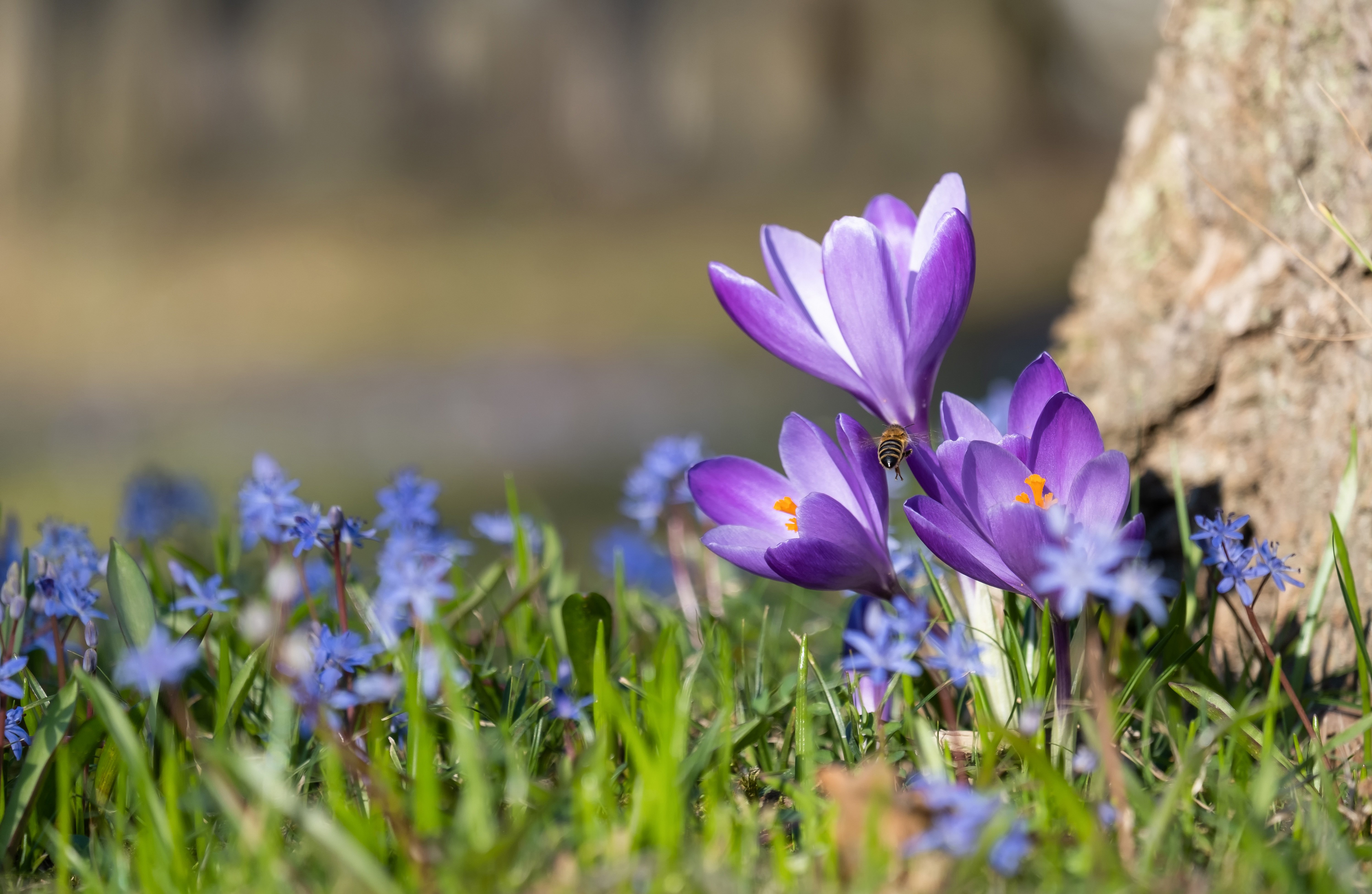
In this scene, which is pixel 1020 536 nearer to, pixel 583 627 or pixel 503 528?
pixel 583 627

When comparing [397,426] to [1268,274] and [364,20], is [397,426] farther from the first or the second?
[1268,274]

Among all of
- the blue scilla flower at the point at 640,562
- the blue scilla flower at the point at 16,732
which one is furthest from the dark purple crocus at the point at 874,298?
the blue scilla flower at the point at 640,562

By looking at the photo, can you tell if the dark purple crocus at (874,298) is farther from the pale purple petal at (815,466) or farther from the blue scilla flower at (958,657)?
the blue scilla flower at (958,657)

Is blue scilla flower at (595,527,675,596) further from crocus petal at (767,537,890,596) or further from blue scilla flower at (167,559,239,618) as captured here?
crocus petal at (767,537,890,596)

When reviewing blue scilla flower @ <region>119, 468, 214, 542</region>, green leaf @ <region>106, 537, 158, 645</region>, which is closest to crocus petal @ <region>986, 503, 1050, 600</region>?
green leaf @ <region>106, 537, 158, 645</region>

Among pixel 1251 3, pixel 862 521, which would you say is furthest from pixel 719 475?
pixel 1251 3

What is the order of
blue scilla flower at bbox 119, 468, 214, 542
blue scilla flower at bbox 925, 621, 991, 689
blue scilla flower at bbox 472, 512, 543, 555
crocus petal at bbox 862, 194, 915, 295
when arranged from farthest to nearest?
blue scilla flower at bbox 119, 468, 214, 542 → blue scilla flower at bbox 472, 512, 543, 555 → crocus petal at bbox 862, 194, 915, 295 → blue scilla flower at bbox 925, 621, 991, 689

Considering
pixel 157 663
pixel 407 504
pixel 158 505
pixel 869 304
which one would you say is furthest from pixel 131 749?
pixel 158 505
